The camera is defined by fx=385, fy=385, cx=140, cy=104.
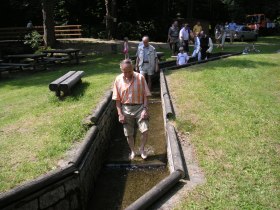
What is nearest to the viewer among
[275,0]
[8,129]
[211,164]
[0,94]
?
[211,164]

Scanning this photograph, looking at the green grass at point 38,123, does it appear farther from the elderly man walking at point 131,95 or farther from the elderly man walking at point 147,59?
the elderly man walking at point 147,59

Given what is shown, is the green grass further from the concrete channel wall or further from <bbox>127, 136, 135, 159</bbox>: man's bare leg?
<bbox>127, 136, 135, 159</bbox>: man's bare leg

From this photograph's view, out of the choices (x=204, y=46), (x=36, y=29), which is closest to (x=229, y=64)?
(x=204, y=46)

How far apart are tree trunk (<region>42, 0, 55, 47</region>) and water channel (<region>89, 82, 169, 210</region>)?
14434mm

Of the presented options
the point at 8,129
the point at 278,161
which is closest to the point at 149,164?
the point at 278,161

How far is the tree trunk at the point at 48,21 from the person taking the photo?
2131cm

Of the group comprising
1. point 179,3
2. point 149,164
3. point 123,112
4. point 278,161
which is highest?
point 179,3

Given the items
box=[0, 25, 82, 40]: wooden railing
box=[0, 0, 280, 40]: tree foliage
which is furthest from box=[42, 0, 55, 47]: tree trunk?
box=[0, 0, 280, 40]: tree foliage

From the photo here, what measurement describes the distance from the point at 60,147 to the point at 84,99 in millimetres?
3489

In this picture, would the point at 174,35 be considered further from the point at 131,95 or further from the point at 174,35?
the point at 131,95

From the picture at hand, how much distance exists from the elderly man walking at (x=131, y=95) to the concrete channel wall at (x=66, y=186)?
33.3 inches

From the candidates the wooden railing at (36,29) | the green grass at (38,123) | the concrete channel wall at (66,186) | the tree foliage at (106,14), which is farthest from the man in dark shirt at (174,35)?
the concrete channel wall at (66,186)

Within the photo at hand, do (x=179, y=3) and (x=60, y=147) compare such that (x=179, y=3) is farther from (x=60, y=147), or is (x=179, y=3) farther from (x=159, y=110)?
(x=60, y=147)

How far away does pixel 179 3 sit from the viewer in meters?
39.4
